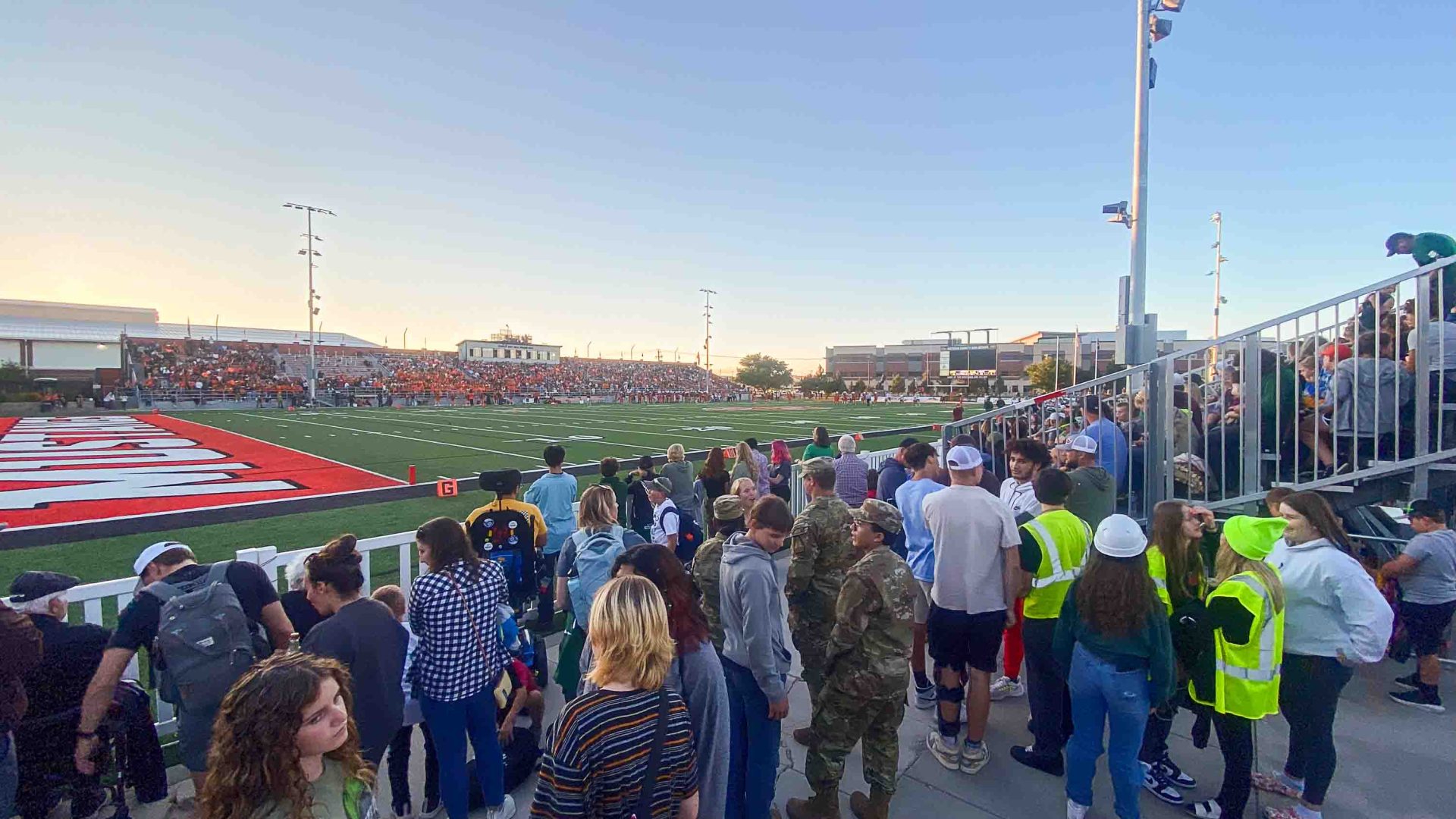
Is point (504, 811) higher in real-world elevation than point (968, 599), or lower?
lower

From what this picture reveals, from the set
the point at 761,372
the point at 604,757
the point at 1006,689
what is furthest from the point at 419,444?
the point at 761,372

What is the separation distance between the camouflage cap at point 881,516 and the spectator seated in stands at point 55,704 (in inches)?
152

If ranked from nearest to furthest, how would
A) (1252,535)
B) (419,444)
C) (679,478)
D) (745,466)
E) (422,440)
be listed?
(1252,535) → (679,478) → (745,466) → (419,444) → (422,440)

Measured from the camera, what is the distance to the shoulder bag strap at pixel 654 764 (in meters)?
1.98

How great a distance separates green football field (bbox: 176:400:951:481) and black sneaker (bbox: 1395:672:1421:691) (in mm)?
15361

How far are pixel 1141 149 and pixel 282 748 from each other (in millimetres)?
9731

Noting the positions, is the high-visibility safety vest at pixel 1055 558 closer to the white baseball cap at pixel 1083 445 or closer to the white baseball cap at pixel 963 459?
the white baseball cap at pixel 963 459

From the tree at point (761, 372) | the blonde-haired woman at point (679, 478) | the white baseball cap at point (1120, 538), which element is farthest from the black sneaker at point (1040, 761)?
the tree at point (761, 372)

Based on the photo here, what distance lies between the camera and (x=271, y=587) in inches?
134

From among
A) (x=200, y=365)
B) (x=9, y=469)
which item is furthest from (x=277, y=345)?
(x=9, y=469)

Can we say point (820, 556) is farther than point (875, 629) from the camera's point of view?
Yes

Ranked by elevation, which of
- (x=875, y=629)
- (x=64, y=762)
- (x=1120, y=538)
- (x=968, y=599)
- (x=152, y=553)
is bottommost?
(x=64, y=762)

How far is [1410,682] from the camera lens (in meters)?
4.83

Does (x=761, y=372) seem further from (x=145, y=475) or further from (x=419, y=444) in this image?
(x=145, y=475)
